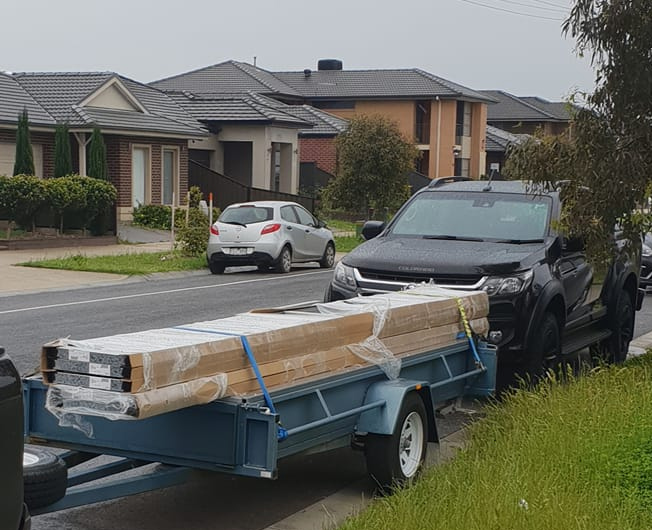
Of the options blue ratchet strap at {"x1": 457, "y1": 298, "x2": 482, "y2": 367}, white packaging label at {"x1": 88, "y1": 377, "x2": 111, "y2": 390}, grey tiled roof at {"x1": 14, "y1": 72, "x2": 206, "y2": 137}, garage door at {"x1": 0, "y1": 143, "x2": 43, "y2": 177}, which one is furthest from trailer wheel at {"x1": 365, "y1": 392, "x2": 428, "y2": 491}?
grey tiled roof at {"x1": 14, "y1": 72, "x2": 206, "y2": 137}

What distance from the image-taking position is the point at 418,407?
22.2 ft

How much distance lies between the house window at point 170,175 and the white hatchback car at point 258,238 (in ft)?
39.3

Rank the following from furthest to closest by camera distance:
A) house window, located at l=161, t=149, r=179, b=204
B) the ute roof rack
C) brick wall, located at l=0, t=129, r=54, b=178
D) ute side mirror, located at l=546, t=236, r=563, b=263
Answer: house window, located at l=161, t=149, r=179, b=204 < brick wall, located at l=0, t=129, r=54, b=178 < the ute roof rack < ute side mirror, located at l=546, t=236, r=563, b=263

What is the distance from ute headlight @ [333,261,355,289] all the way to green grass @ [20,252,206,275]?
40.0ft

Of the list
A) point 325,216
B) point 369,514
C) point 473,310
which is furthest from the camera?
point 325,216

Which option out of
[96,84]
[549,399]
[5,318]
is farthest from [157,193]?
[549,399]

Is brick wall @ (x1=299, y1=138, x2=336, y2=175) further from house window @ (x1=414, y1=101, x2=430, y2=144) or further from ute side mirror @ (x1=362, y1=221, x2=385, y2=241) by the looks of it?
ute side mirror @ (x1=362, y1=221, x2=385, y2=241)

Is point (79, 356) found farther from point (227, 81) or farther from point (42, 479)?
point (227, 81)

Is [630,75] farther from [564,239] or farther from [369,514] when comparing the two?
[369,514]

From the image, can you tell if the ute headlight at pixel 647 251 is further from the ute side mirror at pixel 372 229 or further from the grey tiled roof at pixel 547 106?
the grey tiled roof at pixel 547 106

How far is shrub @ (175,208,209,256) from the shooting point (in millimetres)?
24266

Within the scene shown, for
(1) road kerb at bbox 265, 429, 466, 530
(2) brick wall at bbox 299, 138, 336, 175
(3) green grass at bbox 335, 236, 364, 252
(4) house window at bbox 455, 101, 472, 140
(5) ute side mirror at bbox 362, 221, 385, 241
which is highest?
(4) house window at bbox 455, 101, 472, 140

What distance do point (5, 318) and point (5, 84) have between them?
67.6 ft

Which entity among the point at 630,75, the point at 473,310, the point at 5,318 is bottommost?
the point at 5,318
